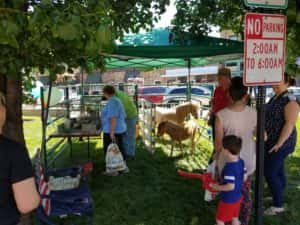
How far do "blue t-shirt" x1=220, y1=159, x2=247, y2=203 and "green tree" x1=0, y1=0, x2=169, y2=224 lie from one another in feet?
4.82

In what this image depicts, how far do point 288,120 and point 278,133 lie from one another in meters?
0.21

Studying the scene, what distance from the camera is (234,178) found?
3.41m

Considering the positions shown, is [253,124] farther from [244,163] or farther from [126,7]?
[126,7]

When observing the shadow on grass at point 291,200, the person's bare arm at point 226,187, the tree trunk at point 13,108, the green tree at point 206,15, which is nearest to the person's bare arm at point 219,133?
the person's bare arm at point 226,187

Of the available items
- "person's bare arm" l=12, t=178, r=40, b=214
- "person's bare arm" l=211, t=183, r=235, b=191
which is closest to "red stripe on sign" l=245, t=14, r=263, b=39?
"person's bare arm" l=211, t=183, r=235, b=191

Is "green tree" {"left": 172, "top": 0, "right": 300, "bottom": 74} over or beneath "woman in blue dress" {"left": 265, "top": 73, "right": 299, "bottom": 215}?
over

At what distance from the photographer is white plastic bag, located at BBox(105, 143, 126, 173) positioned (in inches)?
254

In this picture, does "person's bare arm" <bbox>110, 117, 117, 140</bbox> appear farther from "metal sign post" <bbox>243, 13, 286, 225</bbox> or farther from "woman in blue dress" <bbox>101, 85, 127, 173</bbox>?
"metal sign post" <bbox>243, 13, 286, 225</bbox>

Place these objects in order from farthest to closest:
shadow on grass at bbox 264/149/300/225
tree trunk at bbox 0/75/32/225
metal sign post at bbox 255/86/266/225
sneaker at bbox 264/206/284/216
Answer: sneaker at bbox 264/206/284/216 < shadow on grass at bbox 264/149/300/225 < tree trunk at bbox 0/75/32/225 < metal sign post at bbox 255/86/266/225

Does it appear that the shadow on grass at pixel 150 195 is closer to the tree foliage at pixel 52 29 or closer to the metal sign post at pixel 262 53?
the metal sign post at pixel 262 53

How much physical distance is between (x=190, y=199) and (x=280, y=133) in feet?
5.53

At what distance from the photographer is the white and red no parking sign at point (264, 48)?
2.56 meters

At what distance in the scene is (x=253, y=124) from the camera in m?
3.70

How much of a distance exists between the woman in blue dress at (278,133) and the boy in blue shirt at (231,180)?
965 millimetres
